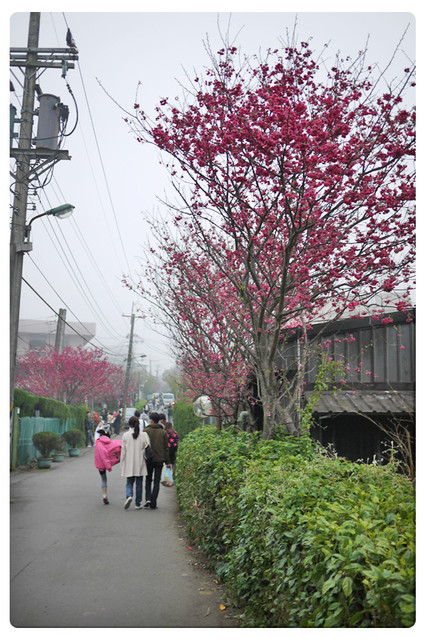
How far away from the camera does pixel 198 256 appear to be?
32.5ft

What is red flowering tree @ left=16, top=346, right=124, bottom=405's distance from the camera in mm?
25644

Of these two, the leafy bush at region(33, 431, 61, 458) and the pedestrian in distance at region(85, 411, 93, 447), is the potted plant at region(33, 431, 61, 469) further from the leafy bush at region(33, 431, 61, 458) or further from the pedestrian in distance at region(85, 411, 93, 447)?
the pedestrian in distance at region(85, 411, 93, 447)

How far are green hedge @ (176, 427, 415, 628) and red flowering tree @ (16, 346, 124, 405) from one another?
19.4m

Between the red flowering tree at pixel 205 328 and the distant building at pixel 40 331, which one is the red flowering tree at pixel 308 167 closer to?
the red flowering tree at pixel 205 328

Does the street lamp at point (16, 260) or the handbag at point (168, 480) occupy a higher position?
the street lamp at point (16, 260)

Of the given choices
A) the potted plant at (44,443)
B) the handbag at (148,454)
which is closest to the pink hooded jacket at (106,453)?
the handbag at (148,454)

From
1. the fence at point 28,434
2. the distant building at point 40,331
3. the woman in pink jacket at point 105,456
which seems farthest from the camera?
the fence at point 28,434

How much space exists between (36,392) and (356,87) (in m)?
24.9

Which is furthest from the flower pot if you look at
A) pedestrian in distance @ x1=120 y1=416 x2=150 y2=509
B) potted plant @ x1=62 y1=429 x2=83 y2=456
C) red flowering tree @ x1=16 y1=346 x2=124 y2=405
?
red flowering tree @ x1=16 y1=346 x2=124 y2=405

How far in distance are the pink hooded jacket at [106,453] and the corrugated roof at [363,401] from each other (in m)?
4.48

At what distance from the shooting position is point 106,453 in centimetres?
1051

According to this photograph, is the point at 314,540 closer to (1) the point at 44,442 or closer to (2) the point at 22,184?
(2) the point at 22,184

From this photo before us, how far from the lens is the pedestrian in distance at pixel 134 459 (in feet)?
32.1

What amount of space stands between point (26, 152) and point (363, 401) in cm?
539
